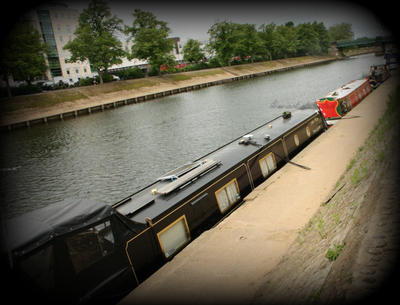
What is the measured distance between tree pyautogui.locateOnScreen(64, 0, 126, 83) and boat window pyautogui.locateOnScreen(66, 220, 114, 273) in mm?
58075

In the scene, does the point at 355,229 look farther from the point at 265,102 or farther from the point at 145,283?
the point at 265,102

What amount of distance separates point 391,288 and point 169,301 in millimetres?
5057

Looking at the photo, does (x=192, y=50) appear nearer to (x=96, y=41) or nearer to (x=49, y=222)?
(x=96, y=41)

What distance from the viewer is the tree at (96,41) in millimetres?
56719

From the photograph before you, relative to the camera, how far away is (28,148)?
26.9m

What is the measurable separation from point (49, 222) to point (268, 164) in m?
9.57

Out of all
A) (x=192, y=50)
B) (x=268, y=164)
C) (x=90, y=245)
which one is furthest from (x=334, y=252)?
(x=192, y=50)

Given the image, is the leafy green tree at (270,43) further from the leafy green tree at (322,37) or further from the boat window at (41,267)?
the boat window at (41,267)

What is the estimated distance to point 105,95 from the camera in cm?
5391

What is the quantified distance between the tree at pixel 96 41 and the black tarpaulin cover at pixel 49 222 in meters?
57.5

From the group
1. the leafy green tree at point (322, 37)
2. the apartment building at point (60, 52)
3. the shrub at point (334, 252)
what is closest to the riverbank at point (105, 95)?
the apartment building at point (60, 52)

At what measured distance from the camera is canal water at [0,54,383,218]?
16797mm

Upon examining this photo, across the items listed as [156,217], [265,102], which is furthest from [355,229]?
[265,102]

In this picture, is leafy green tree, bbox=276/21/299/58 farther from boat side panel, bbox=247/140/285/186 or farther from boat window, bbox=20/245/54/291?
boat window, bbox=20/245/54/291
